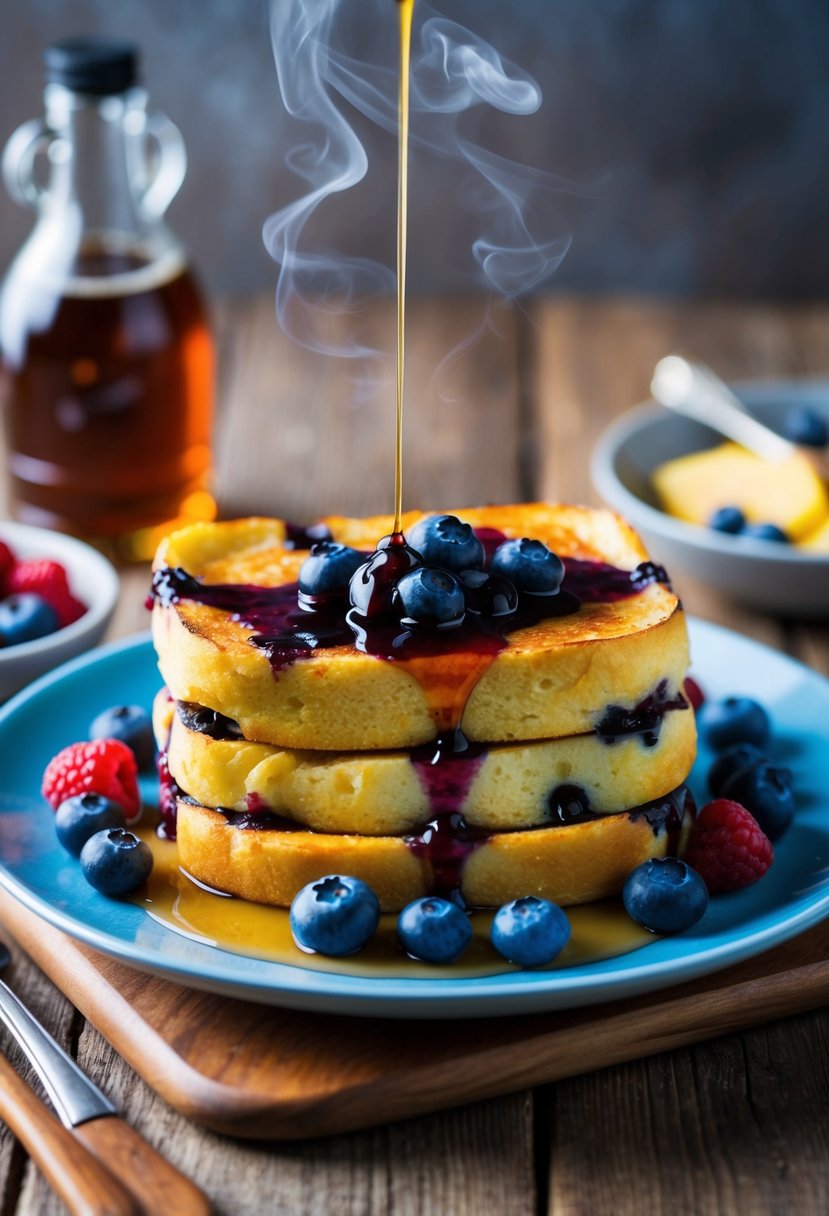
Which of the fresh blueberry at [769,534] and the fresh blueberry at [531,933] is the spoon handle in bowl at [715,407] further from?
the fresh blueberry at [531,933]

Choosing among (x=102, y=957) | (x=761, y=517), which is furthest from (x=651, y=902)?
(x=761, y=517)

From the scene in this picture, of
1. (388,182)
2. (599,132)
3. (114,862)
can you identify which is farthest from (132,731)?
(599,132)

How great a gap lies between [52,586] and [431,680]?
1108 millimetres

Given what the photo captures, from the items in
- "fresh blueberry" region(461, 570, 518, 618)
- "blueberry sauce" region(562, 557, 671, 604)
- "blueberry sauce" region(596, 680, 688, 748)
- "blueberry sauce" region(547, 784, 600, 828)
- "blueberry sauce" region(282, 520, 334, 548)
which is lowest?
"blueberry sauce" region(547, 784, 600, 828)

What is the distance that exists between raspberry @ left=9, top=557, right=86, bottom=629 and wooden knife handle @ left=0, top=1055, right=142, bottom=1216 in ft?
3.93

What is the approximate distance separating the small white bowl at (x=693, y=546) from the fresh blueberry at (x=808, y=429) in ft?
0.81

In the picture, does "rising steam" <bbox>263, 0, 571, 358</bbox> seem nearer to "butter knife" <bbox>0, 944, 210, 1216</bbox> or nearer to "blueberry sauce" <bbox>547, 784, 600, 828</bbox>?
"blueberry sauce" <bbox>547, 784, 600, 828</bbox>

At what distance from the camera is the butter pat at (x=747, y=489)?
309 centimetres

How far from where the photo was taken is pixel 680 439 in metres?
3.44

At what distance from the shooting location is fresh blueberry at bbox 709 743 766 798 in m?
2.07

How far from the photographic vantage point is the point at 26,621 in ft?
8.41

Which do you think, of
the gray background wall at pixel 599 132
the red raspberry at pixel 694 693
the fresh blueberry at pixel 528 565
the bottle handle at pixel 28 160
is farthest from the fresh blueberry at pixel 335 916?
the gray background wall at pixel 599 132

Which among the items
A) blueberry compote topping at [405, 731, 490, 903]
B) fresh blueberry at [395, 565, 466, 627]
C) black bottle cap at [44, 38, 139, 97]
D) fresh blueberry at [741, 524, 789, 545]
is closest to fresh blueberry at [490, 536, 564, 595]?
fresh blueberry at [395, 565, 466, 627]

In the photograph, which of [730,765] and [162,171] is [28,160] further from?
[730,765]
